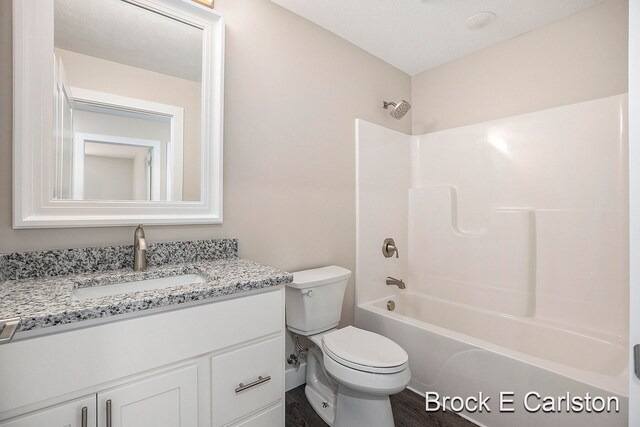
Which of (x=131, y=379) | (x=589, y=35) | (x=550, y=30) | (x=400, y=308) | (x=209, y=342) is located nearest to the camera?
(x=131, y=379)

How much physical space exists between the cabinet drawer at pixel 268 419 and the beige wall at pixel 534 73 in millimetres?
2340

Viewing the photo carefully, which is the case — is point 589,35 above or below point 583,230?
above

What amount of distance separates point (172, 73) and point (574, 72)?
7.78 ft

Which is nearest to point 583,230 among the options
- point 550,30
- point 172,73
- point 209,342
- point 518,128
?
point 518,128

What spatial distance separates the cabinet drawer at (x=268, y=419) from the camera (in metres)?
1.14

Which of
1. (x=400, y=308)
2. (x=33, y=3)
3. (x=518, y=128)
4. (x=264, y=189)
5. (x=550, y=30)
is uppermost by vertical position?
(x=550, y=30)

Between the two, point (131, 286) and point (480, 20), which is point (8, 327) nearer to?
point (131, 286)

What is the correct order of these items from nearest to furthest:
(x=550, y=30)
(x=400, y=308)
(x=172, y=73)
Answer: (x=172, y=73)
(x=550, y=30)
(x=400, y=308)

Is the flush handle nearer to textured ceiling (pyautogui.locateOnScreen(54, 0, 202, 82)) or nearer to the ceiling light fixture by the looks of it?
textured ceiling (pyautogui.locateOnScreen(54, 0, 202, 82))

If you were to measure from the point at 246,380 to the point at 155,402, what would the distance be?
31 centimetres

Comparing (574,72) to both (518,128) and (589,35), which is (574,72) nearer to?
(589,35)

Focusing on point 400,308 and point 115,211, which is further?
point 400,308

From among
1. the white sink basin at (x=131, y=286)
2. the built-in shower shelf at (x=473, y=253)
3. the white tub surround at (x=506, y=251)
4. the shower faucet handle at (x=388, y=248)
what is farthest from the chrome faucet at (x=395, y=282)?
the white sink basin at (x=131, y=286)

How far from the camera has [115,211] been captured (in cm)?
127
